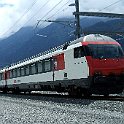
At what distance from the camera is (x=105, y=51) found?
62.8 feet

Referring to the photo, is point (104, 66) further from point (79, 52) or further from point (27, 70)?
point (27, 70)

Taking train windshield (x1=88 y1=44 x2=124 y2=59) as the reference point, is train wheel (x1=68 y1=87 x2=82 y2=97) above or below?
below

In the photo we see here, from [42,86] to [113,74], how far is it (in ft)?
28.4

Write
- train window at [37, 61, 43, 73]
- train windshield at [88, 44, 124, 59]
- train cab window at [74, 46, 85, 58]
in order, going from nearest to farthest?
1. train windshield at [88, 44, 124, 59]
2. train cab window at [74, 46, 85, 58]
3. train window at [37, 61, 43, 73]

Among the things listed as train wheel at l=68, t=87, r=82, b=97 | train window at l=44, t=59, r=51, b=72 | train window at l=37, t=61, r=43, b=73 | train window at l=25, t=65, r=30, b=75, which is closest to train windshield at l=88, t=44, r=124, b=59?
train wheel at l=68, t=87, r=82, b=97

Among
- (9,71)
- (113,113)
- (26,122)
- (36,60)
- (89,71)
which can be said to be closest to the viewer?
(26,122)

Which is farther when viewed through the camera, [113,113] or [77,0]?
[77,0]

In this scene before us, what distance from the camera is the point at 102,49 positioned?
62.8ft

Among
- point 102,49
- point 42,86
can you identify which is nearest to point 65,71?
point 102,49

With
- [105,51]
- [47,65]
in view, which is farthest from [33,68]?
[105,51]

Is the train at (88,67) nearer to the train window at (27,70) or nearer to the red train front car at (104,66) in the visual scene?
the red train front car at (104,66)

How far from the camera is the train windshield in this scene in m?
18.8

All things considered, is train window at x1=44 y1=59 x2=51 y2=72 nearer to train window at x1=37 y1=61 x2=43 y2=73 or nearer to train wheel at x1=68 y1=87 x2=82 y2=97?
train window at x1=37 y1=61 x2=43 y2=73

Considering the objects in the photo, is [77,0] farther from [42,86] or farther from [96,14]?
[42,86]
